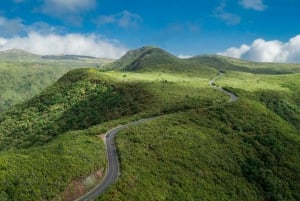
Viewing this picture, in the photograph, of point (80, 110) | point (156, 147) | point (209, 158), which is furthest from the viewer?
point (80, 110)

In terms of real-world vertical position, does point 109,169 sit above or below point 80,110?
above

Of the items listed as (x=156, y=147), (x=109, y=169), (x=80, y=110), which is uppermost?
(x=156, y=147)

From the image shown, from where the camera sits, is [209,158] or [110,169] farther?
[209,158]

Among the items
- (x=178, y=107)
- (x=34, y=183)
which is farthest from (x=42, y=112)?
(x=34, y=183)

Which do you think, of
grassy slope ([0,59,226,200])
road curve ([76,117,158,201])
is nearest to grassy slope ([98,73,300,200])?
road curve ([76,117,158,201])

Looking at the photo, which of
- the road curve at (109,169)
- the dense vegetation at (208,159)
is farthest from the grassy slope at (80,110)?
the dense vegetation at (208,159)

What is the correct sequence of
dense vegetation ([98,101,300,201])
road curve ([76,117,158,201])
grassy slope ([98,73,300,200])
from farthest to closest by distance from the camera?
1. grassy slope ([98,73,300,200])
2. dense vegetation ([98,101,300,201])
3. road curve ([76,117,158,201])

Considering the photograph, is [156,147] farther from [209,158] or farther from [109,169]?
[109,169]

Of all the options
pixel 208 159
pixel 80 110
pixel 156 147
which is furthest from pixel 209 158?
pixel 80 110

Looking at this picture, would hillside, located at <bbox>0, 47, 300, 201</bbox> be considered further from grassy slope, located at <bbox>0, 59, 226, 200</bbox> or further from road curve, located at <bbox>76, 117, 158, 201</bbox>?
road curve, located at <bbox>76, 117, 158, 201</bbox>

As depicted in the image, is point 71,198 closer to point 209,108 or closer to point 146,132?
point 146,132
